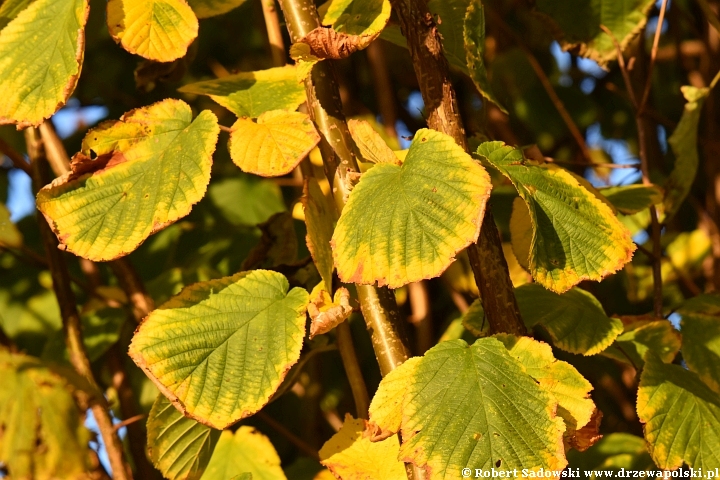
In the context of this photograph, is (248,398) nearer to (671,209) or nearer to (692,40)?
(671,209)

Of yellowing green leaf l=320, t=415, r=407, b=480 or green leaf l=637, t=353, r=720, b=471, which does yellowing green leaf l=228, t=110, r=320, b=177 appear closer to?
yellowing green leaf l=320, t=415, r=407, b=480

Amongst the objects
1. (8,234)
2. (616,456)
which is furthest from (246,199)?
(616,456)

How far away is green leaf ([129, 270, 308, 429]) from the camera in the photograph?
17.9 inches

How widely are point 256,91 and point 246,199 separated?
19.7 inches

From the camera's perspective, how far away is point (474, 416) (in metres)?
0.43

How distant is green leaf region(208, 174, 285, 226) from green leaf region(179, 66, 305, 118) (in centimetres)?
43

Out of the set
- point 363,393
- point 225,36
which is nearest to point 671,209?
point 363,393

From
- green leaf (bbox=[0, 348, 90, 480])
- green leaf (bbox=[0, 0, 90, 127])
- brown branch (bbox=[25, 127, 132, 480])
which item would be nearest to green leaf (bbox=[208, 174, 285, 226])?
brown branch (bbox=[25, 127, 132, 480])

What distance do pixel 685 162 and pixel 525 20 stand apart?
2.13ft

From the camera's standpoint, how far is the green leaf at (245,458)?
23.9 inches

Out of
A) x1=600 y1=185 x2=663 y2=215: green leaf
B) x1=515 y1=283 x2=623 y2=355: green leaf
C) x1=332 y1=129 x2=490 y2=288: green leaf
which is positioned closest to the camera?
x1=332 y1=129 x2=490 y2=288: green leaf

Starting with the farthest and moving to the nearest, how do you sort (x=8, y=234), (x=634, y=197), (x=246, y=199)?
(x=246, y=199) < (x=8, y=234) < (x=634, y=197)

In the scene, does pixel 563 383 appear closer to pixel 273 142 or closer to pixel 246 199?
pixel 273 142

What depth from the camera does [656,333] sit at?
60 cm
